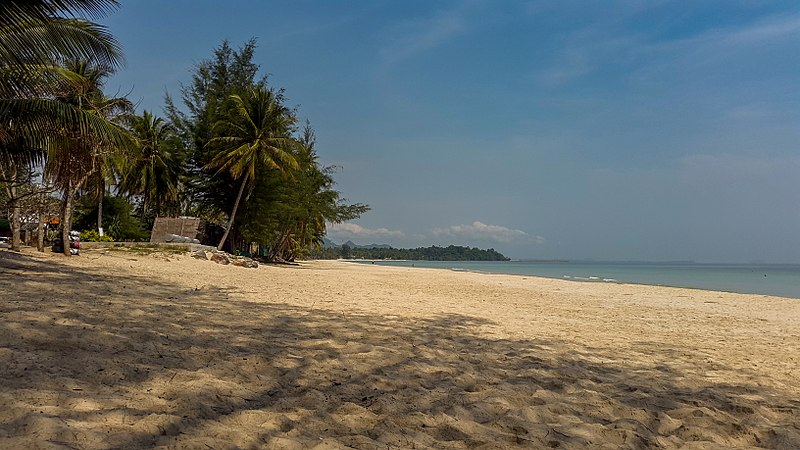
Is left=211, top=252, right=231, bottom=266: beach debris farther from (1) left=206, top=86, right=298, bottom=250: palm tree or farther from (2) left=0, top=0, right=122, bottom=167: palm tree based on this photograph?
(2) left=0, top=0, right=122, bottom=167: palm tree

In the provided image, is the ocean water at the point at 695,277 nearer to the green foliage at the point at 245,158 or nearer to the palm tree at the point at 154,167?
the green foliage at the point at 245,158

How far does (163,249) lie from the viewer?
1798cm

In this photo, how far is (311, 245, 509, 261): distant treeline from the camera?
14018 cm

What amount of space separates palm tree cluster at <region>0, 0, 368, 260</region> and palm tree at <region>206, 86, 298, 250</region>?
7 centimetres

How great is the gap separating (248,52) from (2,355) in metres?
33.2

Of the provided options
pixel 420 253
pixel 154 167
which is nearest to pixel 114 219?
pixel 154 167

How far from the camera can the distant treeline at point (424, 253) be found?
140175 millimetres

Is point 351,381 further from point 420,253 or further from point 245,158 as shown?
point 420,253

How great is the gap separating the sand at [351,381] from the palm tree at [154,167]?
27228mm

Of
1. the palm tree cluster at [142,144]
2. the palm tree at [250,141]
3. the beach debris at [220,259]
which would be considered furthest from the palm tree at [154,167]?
the beach debris at [220,259]

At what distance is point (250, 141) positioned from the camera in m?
25.5

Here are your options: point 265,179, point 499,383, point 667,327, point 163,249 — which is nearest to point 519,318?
point 667,327

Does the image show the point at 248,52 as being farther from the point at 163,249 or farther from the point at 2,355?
the point at 2,355

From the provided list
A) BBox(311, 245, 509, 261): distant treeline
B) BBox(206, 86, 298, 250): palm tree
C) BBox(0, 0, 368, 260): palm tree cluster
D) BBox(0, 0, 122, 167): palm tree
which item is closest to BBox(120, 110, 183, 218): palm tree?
BBox(0, 0, 368, 260): palm tree cluster
